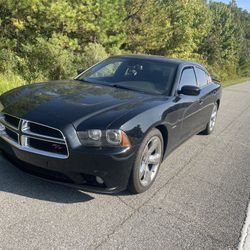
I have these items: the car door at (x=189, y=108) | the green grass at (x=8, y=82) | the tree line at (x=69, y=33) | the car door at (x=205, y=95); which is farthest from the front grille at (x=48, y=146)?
the tree line at (x=69, y=33)

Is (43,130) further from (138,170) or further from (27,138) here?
(138,170)

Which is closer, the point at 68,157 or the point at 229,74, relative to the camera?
the point at 68,157

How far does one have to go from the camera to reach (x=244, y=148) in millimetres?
6938

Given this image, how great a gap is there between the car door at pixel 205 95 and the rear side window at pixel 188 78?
313mm

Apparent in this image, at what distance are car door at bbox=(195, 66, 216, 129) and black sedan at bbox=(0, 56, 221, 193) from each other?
43.9 inches

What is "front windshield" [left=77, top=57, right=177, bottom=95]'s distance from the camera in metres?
5.18

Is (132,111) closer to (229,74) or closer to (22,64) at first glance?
(22,64)

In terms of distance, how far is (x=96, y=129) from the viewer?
3.71 metres

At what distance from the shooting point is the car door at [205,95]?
6.33 meters

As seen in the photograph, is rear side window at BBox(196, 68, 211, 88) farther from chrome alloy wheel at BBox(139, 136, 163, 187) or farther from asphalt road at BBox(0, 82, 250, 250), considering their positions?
chrome alloy wheel at BBox(139, 136, 163, 187)

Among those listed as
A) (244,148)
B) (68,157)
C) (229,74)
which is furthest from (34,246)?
(229,74)

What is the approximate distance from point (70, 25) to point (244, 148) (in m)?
6.90

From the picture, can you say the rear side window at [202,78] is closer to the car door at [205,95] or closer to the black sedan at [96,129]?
the car door at [205,95]

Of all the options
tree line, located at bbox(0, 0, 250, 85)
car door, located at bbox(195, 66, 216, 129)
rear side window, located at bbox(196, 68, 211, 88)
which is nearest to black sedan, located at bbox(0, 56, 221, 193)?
car door, located at bbox(195, 66, 216, 129)
